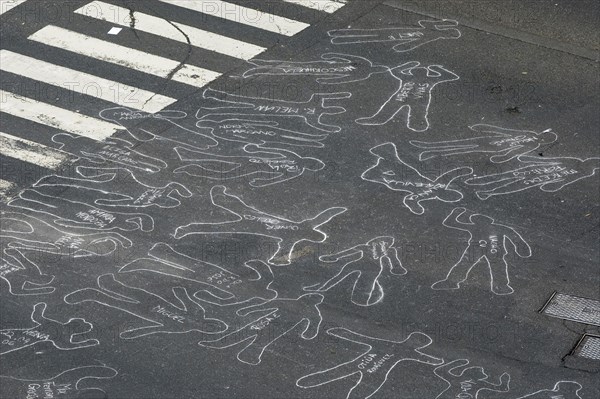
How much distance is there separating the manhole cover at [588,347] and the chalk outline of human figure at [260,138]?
3.57 meters

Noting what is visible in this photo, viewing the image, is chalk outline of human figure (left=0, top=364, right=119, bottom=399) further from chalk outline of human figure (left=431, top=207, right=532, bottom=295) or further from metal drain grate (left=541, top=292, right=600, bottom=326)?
metal drain grate (left=541, top=292, right=600, bottom=326)

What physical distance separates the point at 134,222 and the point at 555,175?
4.07m

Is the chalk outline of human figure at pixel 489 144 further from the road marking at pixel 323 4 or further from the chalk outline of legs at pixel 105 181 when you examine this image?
the road marking at pixel 323 4

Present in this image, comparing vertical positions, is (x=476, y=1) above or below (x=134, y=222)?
above

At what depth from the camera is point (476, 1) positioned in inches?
601

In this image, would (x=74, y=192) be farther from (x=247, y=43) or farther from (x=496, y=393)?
(x=496, y=393)

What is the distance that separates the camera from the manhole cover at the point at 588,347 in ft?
33.5

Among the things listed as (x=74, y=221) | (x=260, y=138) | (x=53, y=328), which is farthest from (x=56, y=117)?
(x=53, y=328)

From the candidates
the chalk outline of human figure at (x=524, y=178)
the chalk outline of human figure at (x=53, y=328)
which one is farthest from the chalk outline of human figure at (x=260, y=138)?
the chalk outline of human figure at (x=53, y=328)

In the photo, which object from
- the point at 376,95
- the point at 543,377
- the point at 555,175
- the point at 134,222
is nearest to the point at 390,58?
the point at 376,95

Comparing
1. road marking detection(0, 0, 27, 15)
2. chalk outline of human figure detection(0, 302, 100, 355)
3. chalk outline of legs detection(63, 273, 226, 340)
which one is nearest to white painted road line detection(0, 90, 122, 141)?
road marking detection(0, 0, 27, 15)

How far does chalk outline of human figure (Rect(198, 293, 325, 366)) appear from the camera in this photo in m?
10.1

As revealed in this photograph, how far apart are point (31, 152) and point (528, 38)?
19.0 feet

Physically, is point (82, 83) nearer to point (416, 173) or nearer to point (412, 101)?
point (412, 101)
